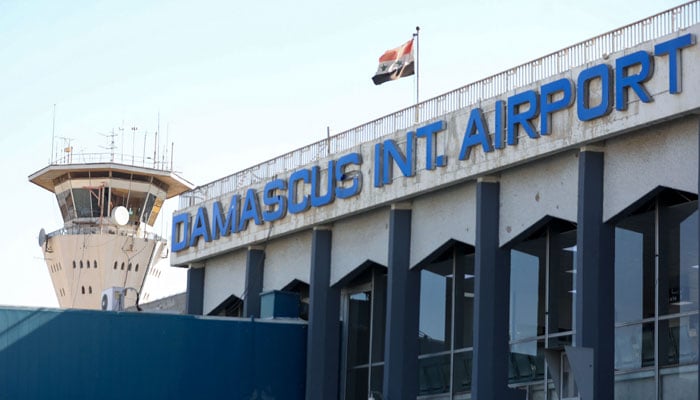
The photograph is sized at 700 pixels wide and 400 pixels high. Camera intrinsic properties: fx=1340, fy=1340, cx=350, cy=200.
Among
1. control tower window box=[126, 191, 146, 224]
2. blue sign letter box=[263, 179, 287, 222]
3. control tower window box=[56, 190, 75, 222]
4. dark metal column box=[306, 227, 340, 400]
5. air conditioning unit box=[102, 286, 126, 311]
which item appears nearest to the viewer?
dark metal column box=[306, 227, 340, 400]

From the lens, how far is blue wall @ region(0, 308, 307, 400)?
37812 mm

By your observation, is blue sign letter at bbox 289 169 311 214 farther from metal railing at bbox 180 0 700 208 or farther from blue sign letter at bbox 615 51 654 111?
blue sign letter at bbox 615 51 654 111

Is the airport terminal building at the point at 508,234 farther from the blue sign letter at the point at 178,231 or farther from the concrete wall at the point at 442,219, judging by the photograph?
the blue sign letter at the point at 178,231

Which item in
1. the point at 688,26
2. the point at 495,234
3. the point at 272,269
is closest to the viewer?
the point at 688,26

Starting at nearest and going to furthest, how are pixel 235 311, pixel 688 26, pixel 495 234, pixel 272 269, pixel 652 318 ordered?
pixel 688 26 < pixel 652 318 < pixel 495 234 < pixel 272 269 < pixel 235 311

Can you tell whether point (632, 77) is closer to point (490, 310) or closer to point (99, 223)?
point (490, 310)

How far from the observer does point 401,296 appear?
121ft

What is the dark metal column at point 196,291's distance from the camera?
47.5 meters

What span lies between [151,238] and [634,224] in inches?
2079

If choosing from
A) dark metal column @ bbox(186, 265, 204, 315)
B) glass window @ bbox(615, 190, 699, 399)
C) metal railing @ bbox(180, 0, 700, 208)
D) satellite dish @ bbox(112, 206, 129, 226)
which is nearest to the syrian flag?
metal railing @ bbox(180, 0, 700, 208)

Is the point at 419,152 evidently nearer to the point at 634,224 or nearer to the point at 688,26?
the point at 634,224

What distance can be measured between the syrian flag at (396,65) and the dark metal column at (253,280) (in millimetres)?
8058

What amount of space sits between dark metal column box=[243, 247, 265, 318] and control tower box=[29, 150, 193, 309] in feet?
107

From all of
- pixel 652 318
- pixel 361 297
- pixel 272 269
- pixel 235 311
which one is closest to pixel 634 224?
pixel 652 318
